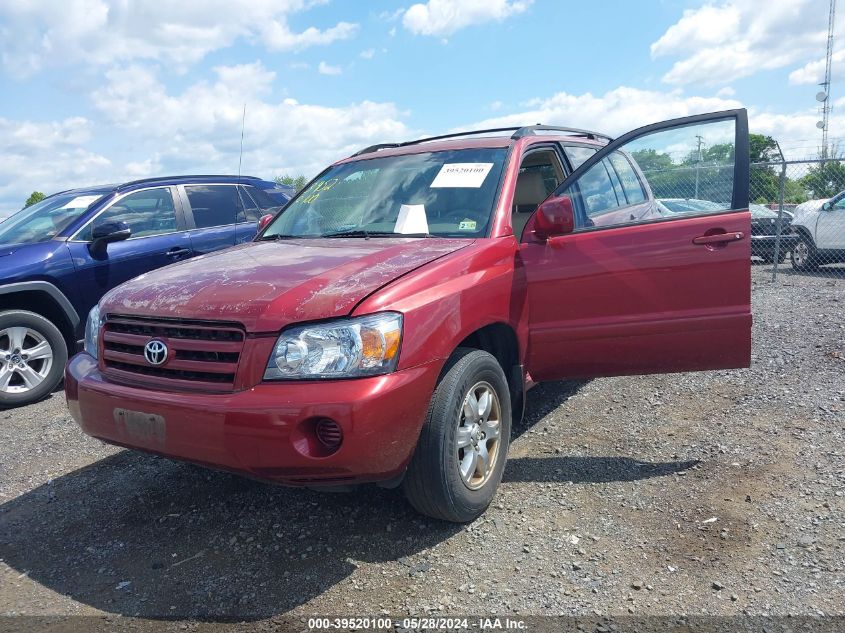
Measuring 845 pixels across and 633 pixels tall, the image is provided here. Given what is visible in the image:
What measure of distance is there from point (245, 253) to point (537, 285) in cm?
163

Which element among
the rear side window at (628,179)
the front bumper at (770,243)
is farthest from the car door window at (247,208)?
the front bumper at (770,243)

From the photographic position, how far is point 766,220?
12.3 m

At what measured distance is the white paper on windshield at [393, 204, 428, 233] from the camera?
12.1 ft

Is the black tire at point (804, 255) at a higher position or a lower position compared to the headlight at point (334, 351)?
lower

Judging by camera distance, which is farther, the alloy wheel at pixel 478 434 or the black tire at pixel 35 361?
the black tire at pixel 35 361

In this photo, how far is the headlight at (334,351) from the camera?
103 inches

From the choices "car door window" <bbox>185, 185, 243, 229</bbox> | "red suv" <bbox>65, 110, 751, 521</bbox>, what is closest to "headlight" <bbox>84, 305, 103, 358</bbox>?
"red suv" <bbox>65, 110, 751, 521</bbox>

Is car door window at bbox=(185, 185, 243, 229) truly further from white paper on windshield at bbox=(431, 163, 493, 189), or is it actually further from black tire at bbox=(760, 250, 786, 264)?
black tire at bbox=(760, 250, 786, 264)

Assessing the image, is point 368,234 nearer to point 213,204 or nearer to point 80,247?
point 80,247

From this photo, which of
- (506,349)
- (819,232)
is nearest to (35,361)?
(506,349)

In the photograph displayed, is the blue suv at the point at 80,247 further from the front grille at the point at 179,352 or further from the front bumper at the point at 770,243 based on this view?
the front bumper at the point at 770,243

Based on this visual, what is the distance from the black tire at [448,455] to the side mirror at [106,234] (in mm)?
3826

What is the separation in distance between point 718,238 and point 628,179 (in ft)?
4.38

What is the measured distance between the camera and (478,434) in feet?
10.6
